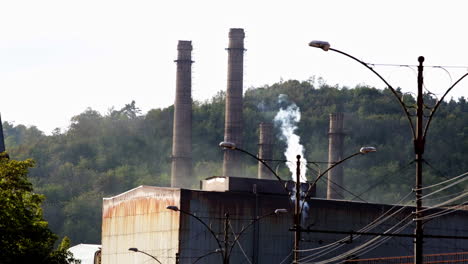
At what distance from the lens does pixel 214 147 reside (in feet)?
538

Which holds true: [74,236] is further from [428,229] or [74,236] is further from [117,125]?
[428,229]

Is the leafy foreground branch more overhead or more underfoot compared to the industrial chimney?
more underfoot

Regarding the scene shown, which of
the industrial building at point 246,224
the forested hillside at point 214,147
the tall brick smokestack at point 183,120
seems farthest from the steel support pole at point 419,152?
the forested hillside at point 214,147

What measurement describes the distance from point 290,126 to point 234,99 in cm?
5112

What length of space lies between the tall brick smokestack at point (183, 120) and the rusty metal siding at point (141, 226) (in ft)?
88.5

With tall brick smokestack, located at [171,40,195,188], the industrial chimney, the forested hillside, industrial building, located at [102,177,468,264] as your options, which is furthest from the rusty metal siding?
the forested hillside

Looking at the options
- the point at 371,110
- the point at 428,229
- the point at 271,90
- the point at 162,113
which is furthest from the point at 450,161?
the point at 428,229

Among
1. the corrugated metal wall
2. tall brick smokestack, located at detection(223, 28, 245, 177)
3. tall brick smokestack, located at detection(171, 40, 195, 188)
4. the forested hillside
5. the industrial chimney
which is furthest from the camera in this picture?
the forested hillside

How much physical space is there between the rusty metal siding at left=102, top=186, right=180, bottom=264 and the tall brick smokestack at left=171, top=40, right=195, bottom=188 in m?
27.0

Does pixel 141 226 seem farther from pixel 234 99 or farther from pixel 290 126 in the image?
pixel 290 126

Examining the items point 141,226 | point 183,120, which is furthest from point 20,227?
point 183,120

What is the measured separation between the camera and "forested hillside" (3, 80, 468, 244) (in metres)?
151

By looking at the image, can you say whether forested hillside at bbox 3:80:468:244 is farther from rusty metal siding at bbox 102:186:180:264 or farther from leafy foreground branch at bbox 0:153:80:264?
leafy foreground branch at bbox 0:153:80:264

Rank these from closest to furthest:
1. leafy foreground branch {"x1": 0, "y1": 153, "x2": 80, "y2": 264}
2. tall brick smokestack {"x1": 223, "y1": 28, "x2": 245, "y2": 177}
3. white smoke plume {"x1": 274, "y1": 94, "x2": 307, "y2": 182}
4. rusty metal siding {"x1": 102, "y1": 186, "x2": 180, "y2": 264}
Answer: leafy foreground branch {"x1": 0, "y1": 153, "x2": 80, "y2": 264} → rusty metal siding {"x1": 102, "y1": 186, "x2": 180, "y2": 264} → tall brick smokestack {"x1": 223, "y1": 28, "x2": 245, "y2": 177} → white smoke plume {"x1": 274, "y1": 94, "x2": 307, "y2": 182}
